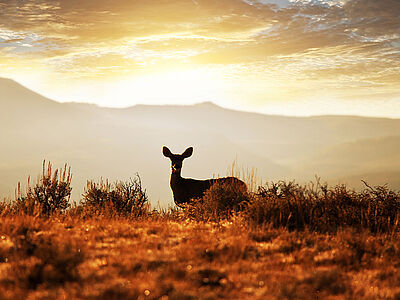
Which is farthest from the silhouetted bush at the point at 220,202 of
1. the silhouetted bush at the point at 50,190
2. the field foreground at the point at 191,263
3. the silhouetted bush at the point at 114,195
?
the silhouetted bush at the point at 50,190

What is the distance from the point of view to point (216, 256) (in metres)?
6.33

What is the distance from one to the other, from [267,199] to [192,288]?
14.1 feet

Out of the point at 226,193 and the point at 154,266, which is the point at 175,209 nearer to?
the point at 226,193

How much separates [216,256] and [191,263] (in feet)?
1.69

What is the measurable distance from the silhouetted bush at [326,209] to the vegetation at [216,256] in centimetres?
3

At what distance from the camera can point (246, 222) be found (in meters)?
8.55

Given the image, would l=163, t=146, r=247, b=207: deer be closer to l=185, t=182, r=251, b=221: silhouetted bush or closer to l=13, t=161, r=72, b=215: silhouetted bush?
l=185, t=182, r=251, b=221: silhouetted bush

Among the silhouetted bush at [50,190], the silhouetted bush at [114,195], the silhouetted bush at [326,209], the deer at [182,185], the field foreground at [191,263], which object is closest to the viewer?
the field foreground at [191,263]

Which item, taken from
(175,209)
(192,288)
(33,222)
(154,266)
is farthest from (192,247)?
(175,209)

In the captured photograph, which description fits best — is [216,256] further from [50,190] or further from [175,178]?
[50,190]

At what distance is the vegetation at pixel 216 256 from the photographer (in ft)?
17.1

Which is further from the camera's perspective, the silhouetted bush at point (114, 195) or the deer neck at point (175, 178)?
the silhouetted bush at point (114, 195)

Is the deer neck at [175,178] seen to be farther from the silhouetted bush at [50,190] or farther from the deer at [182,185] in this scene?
the silhouetted bush at [50,190]

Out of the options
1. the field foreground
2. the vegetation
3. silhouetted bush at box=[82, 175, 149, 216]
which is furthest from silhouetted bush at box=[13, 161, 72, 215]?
the field foreground
